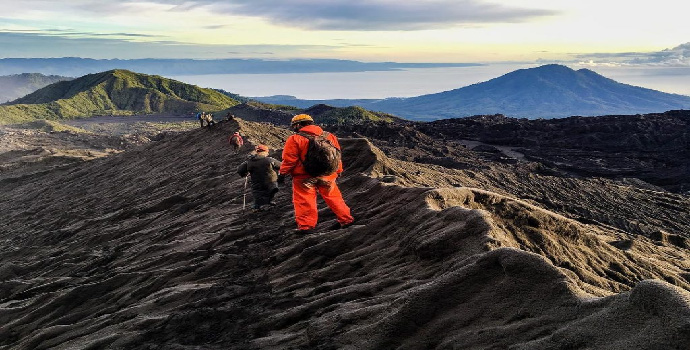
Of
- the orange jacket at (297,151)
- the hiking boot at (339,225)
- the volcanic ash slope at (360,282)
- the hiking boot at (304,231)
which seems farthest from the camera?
the hiking boot at (304,231)

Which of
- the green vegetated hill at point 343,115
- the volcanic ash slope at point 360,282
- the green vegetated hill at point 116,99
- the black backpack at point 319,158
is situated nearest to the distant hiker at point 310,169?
the black backpack at point 319,158

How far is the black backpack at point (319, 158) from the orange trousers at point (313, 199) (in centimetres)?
13

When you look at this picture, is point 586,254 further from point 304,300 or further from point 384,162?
point 384,162

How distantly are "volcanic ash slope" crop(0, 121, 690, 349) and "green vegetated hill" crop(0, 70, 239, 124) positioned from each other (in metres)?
110

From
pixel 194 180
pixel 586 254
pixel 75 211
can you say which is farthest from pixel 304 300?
pixel 75 211

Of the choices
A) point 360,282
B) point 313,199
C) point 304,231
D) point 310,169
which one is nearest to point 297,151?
point 310,169

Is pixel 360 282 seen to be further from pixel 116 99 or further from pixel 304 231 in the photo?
pixel 116 99

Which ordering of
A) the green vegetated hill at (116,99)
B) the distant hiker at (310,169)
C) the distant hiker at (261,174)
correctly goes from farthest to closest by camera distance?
the green vegetated hill at (116,99) < the distant hiker at (261,174) < the distant hiker at (310,169)

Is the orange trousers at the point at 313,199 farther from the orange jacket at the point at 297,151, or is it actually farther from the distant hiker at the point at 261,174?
the distant hiker at the point at 261,174

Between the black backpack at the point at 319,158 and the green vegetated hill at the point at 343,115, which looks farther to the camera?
the green vegetated hill at the point at 343,115

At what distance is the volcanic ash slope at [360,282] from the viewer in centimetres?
368

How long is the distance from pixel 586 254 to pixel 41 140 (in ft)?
191

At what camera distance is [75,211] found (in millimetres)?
17047

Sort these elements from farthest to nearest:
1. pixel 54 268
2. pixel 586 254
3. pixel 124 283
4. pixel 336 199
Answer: pixel 54 268 < pixel 124 283 < pixel 336 199 < pixel 586 254
